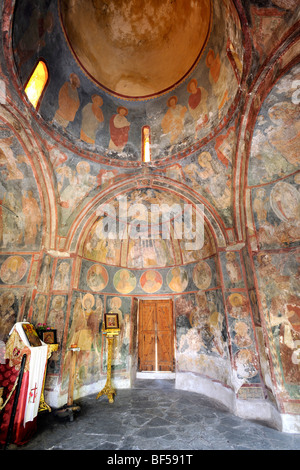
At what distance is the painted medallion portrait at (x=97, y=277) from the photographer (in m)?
10.2

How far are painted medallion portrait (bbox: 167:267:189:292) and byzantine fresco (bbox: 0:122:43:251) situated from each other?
6.15 metres

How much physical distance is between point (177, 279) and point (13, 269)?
274 inches

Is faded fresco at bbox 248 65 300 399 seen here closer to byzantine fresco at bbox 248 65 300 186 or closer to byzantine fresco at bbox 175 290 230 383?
byzantine fresco at bbox 248 65 300 186

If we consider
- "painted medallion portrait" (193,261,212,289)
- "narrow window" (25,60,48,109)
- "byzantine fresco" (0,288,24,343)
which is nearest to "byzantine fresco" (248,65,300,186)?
"painted medallion portrait" (193,261,212,289)

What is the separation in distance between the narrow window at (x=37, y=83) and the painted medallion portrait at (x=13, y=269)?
534cm

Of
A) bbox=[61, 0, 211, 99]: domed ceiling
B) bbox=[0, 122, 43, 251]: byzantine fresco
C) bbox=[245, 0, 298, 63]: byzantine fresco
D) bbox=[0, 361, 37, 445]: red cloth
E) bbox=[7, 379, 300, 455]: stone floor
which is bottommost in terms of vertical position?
bbox=[7, 379, 300, 455]: stone floor

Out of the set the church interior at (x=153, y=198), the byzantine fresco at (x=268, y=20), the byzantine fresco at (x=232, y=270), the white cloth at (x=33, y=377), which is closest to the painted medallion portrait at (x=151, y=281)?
the church interior at (x=153, y=198)

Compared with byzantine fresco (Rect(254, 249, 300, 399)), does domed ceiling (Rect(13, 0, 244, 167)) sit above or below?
above

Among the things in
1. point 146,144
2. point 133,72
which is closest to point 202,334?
point 146,144

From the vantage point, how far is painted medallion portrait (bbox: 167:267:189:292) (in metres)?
11.1

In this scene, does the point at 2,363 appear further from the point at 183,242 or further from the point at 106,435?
the point at 183,242

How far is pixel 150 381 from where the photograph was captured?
35.7ft

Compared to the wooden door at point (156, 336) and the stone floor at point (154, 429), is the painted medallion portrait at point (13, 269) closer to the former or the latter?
the stone floor at point (154, 429)

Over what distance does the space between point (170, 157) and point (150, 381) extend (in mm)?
10066
